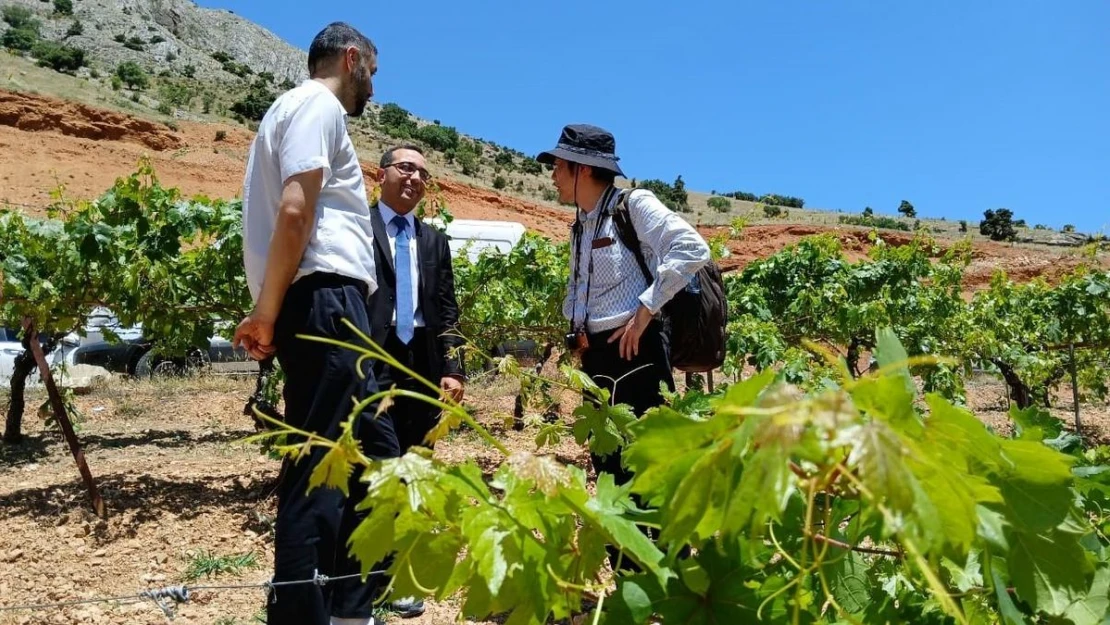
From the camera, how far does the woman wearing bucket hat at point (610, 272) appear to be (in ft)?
8.66

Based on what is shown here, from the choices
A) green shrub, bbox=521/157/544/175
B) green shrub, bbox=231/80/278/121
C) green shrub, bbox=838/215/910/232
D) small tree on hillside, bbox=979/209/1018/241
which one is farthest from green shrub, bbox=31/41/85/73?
small tree on hillside, bbox=979/209/1018/241

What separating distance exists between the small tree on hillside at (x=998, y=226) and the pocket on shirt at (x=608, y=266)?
128 ft

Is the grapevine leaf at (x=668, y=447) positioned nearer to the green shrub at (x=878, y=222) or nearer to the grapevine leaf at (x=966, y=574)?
the grapevine leaf at (x=966, y=574)

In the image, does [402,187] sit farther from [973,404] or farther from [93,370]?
[973,404]

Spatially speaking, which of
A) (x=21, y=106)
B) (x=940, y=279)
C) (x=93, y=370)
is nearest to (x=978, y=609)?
(x=940, y=279)

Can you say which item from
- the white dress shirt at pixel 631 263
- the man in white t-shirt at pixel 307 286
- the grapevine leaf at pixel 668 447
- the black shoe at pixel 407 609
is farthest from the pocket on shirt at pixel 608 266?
the grapevine leaf at pixel 668 447

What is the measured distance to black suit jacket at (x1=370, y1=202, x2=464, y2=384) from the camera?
Result: 2.83 metres

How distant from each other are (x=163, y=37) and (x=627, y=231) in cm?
5742

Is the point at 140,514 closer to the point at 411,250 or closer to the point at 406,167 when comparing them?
the point at 411,250

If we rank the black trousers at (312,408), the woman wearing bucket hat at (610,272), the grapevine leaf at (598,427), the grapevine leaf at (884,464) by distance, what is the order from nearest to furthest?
1. the grapevine leaf at (884,464)
2. the grapevine leaf at (598,427)
3. the black trousers at (312,408)
4. the woman wearing bucket hat at (610,272)

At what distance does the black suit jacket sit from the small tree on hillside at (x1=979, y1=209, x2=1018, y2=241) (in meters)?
39.0

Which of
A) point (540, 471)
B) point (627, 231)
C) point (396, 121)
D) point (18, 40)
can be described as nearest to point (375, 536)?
point (540, 471)

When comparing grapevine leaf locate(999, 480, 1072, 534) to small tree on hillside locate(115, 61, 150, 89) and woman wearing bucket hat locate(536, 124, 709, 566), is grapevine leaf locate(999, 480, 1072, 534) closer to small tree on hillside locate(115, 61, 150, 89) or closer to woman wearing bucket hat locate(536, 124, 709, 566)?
woman wearing bucket hat locate(536, 124, 709, 566)

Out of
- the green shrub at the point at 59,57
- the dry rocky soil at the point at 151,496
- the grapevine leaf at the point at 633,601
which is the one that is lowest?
the dry rocky soil at the point at 151,496
